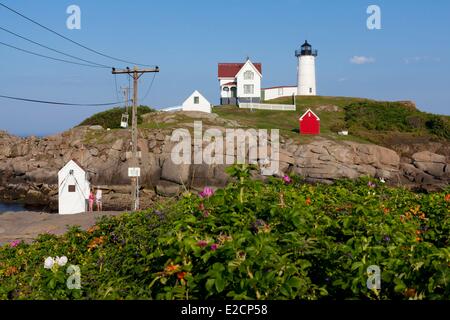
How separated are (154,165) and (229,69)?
3799 cm

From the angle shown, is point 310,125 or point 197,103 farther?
point 197,103

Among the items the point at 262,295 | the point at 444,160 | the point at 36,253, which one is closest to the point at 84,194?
the point at 36,253

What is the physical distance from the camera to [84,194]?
34.5 m

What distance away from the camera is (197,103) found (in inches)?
2586

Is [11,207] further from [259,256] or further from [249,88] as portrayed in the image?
[249,88]

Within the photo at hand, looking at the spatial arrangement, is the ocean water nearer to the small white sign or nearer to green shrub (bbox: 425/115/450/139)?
the small white sign

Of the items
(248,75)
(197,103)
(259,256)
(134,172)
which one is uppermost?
(248,75)

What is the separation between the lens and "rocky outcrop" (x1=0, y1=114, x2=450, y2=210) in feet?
145

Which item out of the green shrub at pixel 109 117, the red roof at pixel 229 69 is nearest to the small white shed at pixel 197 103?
the green shrub at pixel 109 117

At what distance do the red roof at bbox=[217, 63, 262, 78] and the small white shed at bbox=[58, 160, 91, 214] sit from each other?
4861 centimetres

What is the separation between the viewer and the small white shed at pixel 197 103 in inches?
2579

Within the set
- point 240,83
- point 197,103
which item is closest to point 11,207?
point 197,103

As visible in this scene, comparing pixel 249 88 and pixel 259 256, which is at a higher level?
pixel 249 88

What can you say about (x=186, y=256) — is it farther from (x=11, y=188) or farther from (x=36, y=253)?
(x=11, y=188)
